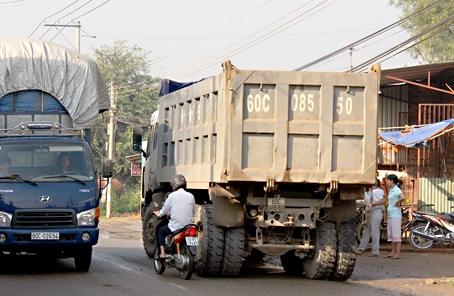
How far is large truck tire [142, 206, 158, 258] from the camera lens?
1548cm

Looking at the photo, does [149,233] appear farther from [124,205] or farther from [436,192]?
[124,205]

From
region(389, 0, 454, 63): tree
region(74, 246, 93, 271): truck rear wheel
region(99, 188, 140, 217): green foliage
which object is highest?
region(389, 0, 454, 63): tree

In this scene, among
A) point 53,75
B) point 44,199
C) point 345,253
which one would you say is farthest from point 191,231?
point 53,75

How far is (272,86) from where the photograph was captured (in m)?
11.5

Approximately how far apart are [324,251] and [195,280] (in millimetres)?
2035

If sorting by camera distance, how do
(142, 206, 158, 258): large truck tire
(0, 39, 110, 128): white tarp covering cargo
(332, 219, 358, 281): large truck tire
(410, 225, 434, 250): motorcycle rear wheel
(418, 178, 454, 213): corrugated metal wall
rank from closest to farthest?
(332, 219, 358, 281): large truck tire → (0, 39, 110, 128): white tarp covering cargo → (142, 206, 158, 258): large truck tire → (410, 225, 434, 250): motorcycle rear wheel → (418, 178, 454, 213): corrugated metal wall

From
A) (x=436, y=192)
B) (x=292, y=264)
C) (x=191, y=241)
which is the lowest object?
(x=292, y=264)

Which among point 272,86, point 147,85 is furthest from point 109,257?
point 147,85

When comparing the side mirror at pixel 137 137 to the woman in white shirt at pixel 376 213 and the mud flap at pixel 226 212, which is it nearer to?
the mud flap at pixel 226 212

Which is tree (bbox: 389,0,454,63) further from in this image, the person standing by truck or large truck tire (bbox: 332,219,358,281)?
large truck tire (bbox: 332,219,358,281)

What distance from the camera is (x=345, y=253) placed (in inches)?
471

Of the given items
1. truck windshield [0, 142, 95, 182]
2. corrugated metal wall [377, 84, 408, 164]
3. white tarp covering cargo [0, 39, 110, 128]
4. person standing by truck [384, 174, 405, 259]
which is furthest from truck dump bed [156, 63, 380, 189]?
corrugated metal wall [377, 84, 408, 164]

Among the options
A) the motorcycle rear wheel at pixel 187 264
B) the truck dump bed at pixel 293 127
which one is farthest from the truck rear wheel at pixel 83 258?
the truck dump bed at pixel 293 127

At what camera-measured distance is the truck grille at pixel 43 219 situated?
1155 centimetres
